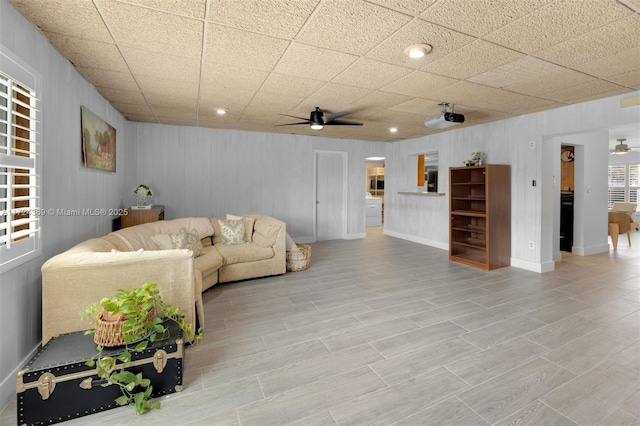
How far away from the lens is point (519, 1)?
6.32ft

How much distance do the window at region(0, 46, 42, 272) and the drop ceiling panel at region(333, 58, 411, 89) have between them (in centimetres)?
257

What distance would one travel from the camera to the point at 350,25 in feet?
7.27

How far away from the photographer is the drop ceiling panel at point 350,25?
2004mm

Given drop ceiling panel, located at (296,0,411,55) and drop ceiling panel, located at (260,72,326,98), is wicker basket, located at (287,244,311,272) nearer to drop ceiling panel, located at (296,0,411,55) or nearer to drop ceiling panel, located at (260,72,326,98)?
drop ceiling panel, located at (260,72,326,98)

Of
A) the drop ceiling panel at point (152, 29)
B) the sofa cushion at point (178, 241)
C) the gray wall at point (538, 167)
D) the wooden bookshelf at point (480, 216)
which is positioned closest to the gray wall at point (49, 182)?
the drop ceiling panel at point (152, 29)

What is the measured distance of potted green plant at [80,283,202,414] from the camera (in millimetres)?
1787

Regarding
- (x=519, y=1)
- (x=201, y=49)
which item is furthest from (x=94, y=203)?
(x=519, y=1)

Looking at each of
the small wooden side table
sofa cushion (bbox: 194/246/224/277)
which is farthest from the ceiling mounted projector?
the small wooden side table

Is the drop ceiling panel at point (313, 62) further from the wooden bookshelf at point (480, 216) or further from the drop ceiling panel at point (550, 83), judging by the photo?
the wooden bookshelf at point (480, 216)

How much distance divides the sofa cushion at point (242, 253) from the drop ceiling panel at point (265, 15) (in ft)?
9.35

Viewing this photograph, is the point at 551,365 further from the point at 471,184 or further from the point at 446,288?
the point at 471,184

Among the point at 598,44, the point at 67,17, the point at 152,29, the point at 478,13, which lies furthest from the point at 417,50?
the point at 67,17

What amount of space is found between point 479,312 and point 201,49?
3.71m

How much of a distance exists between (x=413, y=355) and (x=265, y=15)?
275 cm
